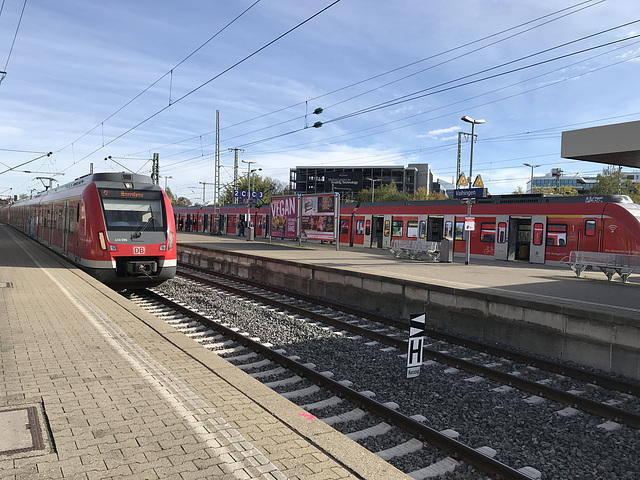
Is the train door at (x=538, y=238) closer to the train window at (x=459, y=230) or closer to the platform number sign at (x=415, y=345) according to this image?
the train window at (x=459, y=230)

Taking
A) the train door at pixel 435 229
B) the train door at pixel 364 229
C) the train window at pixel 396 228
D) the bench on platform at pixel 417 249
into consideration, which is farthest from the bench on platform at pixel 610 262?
the train door at pixel 364 229

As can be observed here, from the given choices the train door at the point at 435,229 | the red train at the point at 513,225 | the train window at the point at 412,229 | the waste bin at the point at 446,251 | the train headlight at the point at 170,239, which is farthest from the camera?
the train window at the point at 412,229

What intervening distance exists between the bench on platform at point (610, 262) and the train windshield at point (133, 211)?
13134 mm

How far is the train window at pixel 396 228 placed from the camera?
2823cm

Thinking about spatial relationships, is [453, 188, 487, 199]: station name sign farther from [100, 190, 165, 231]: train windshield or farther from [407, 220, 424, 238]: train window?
[100, 190, 165, 231]: train windshield

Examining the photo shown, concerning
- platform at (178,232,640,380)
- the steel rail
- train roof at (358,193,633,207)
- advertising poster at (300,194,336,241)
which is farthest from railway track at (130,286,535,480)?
train roof at (358,193,633,207)

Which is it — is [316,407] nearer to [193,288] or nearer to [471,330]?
[471,330]

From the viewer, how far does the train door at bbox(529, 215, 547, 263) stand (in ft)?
72.6

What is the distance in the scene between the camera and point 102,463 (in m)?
3.34

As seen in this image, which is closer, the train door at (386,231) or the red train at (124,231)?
the red train at (124,231)

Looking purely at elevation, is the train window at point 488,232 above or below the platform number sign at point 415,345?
above

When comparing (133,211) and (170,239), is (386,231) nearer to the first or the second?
(170,239)

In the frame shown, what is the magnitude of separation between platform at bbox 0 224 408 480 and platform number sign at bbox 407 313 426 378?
2.69 meters

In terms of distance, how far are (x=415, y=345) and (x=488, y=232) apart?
1879 centimetres
